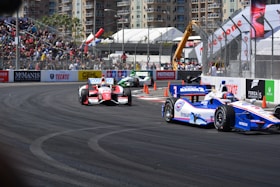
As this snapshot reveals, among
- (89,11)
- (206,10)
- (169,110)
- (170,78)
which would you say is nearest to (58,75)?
(170,78)

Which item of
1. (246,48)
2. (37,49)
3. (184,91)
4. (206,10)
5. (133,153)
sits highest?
(206,10)

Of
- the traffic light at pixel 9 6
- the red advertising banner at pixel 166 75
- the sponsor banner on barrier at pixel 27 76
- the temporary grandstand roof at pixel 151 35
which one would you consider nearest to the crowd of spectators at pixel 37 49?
the sponsor banner on barrier at pixel 27 76

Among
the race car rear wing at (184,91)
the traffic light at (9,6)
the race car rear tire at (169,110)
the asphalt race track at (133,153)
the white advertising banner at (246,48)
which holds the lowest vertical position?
the asphalt race track at (133,153)

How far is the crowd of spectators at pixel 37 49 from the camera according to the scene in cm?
4481

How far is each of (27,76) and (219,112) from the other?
3260 centimetres

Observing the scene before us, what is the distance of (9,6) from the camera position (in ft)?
3.70

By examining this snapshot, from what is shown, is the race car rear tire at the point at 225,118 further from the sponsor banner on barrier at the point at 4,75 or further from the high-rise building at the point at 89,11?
the high-rise building at the point at 89,11

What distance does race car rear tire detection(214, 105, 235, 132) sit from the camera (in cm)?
1305

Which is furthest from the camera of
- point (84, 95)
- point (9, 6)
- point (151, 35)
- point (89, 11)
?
point (89, 11)

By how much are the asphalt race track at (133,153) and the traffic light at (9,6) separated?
316 mm

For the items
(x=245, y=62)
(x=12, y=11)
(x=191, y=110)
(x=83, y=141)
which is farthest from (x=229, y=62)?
(x=12, y=11)

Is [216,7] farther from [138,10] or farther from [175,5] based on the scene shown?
[138,10]

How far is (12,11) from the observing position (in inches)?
45.2

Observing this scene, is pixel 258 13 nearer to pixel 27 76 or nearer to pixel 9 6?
pixel 27 76
